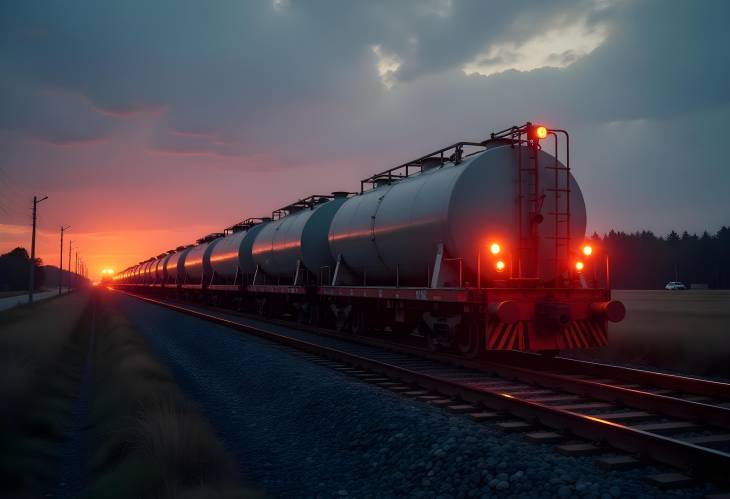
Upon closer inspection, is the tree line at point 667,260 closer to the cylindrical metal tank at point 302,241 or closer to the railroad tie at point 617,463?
the cylindrical metal tank at point 302,241

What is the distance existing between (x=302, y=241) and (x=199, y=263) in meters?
19.1

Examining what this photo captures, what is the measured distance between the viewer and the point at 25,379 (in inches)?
416

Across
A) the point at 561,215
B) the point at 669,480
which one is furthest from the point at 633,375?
the point at 669,480

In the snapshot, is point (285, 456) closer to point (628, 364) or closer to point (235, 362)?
point (235, 362)

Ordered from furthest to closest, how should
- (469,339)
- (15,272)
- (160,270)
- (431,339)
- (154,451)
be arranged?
(15,272)
(160,270)
(431,339)
(469,339)
(154,451)

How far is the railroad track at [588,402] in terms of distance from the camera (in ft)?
18.8

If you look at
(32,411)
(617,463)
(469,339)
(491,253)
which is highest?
(491,253)

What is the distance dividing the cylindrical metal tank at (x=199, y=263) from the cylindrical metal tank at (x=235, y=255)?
2000 millimetres

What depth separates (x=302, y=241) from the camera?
2092cm

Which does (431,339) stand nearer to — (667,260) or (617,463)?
(617,463)

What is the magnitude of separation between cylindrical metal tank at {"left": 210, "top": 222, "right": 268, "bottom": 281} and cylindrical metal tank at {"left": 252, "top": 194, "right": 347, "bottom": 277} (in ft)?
12.4

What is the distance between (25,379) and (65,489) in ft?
15.3

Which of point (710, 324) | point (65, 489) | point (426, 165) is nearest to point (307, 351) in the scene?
point (426, 165)

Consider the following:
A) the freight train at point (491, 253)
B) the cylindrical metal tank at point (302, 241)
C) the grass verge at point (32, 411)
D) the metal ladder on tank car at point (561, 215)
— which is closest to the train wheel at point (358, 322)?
the freight train at point (491, 253)
